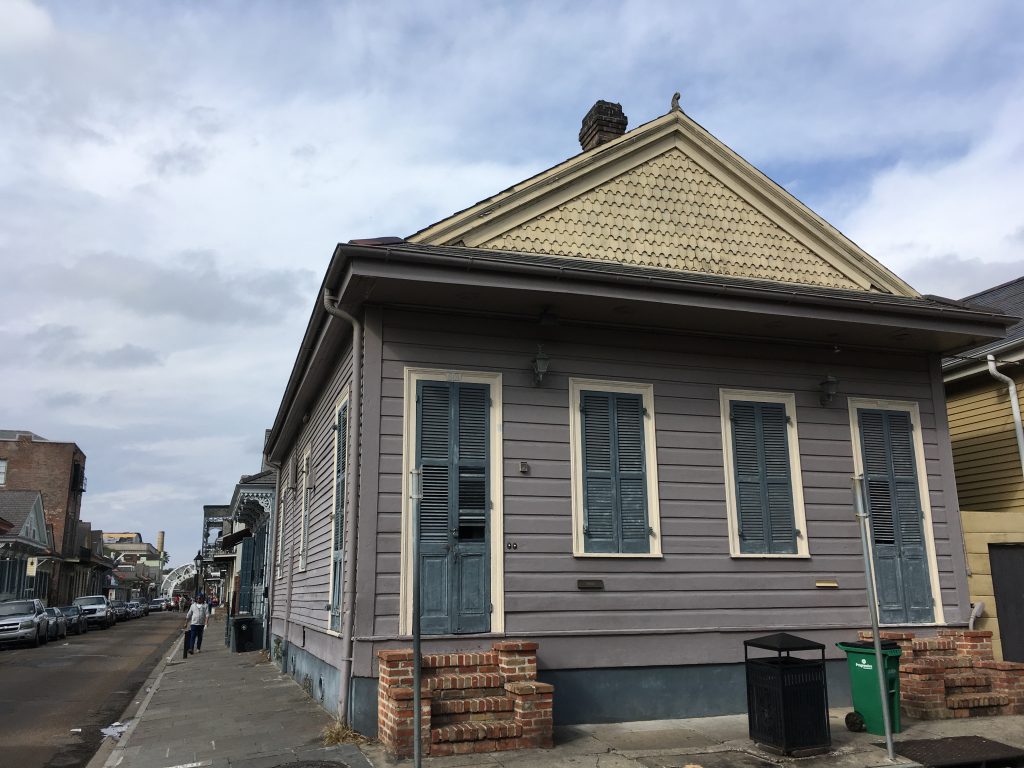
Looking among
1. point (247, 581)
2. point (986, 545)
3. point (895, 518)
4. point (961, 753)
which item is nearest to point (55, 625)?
point (247, 581)

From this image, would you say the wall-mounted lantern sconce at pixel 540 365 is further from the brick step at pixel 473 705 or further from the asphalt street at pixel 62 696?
the asphalt street at pixel 62 696

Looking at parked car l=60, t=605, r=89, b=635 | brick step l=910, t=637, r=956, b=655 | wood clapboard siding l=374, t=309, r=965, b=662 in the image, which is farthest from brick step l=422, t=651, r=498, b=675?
parked car l=60, t=605, r=89, b=635

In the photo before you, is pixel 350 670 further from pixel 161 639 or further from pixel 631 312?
pixel 161 639

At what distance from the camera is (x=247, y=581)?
2631 centimetres

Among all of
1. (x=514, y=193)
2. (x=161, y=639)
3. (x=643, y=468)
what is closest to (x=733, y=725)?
(x=643, y=468)

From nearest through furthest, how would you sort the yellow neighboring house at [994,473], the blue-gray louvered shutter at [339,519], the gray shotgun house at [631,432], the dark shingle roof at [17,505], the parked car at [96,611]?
1. the gray shotgun house at [631,432]
2. the blue-gray louvered shutter at [339,519]
3. the yellow neighboring house at [994,473]
4. the parked car at [96,611]
5. the dark shingle roof at [17,505]

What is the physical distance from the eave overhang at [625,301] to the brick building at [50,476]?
2234 inches

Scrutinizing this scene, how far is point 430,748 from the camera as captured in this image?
23.7 ft

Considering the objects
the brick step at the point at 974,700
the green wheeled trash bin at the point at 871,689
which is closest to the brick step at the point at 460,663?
the green wheeled trash bin at the point at 871,689

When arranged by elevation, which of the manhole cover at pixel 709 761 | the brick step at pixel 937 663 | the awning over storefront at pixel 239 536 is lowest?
the manhole cover at pixel 709 761

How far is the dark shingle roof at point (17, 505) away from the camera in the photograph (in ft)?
155

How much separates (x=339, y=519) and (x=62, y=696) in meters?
7.99

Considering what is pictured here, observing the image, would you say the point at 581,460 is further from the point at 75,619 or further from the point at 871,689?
the point at 75,619

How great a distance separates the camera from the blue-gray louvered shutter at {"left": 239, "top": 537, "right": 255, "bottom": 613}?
82.8ft
